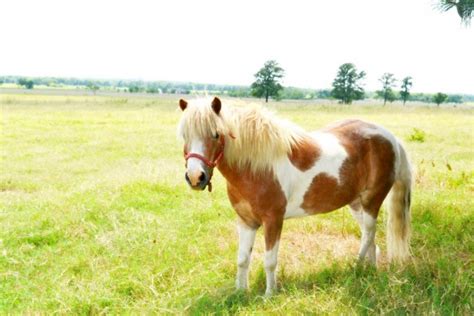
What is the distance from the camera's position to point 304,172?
11.3 feet

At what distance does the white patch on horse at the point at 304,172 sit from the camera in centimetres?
Answer: 332

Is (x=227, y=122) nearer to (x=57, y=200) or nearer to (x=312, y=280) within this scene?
(x=312, y=280)

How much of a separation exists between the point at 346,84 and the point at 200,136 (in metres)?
61.6

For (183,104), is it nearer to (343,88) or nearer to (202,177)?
(202,177)

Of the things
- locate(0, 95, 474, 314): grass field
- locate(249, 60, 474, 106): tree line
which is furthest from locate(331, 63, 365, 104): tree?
locate(0, 95, 474, 314): grass field

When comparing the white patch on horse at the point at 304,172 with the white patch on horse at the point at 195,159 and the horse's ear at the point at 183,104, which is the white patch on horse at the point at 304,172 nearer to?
the white patch on horse at the point at 195,159

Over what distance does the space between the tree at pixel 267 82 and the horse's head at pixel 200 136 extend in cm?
4952

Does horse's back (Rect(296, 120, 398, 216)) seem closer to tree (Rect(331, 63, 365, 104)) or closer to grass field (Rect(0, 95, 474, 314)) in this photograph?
grass field (Rect(0, 95, 474, 314))

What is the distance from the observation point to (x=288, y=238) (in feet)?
15.4

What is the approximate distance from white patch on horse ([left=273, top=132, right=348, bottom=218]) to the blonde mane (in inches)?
5.2

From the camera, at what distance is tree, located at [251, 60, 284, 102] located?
2062 inches

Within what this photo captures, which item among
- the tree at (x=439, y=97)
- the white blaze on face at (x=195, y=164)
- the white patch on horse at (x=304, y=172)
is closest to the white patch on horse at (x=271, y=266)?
the white patch on horse at (x=304, y=172)

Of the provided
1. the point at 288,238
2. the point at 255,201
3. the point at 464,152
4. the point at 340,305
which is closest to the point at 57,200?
the point at 288,238

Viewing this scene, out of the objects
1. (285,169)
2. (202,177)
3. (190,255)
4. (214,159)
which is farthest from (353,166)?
(190,255)
